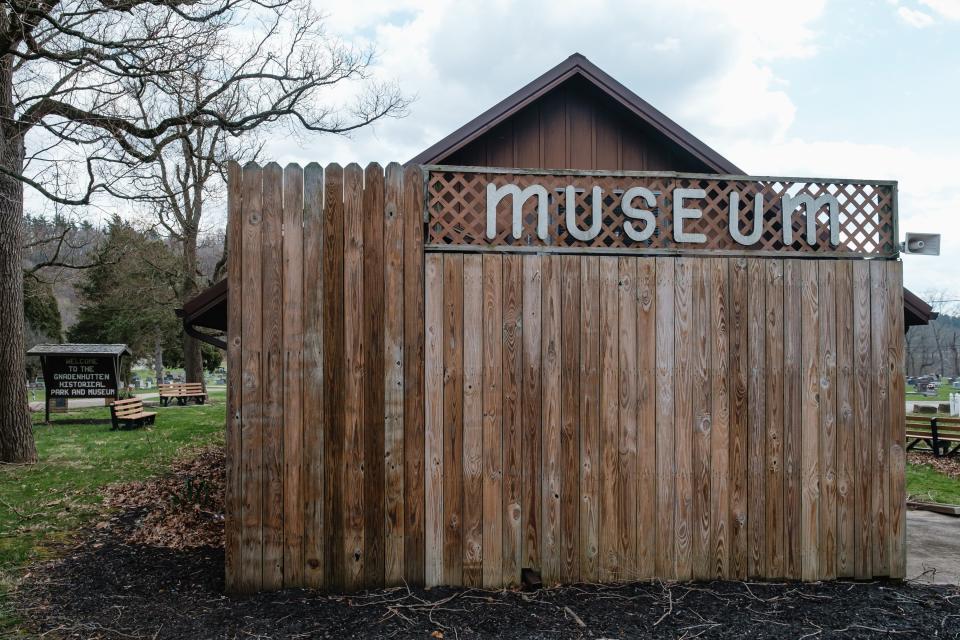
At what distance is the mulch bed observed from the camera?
365 cm

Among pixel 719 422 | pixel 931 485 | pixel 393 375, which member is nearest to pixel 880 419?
pixel 719 422

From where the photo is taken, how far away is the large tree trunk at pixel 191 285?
2081 cm

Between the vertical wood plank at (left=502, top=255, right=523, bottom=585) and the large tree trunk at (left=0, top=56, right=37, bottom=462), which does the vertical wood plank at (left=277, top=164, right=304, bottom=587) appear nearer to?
the vertical wood plank at (left=502, top=255, right=523, bottom=585)

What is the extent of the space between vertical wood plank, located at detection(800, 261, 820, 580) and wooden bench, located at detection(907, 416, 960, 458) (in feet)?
32.4

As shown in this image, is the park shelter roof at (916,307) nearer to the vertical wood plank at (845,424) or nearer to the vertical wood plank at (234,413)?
the vertical wood plank at (845,424)

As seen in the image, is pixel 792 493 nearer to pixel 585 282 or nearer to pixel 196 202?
pixel 585 282

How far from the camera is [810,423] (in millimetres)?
4590

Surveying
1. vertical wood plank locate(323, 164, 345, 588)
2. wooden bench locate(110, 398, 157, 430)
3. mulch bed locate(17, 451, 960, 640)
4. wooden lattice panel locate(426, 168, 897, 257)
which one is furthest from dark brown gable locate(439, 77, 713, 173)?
wooden bench locate(110, 398, 157, 430)

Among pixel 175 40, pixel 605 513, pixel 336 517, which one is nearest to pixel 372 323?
pixel 336 517

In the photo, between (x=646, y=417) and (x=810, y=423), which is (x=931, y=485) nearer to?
(x=810, y=423)

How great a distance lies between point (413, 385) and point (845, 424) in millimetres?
3255

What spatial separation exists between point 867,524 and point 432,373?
345cm

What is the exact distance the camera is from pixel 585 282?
176 inches

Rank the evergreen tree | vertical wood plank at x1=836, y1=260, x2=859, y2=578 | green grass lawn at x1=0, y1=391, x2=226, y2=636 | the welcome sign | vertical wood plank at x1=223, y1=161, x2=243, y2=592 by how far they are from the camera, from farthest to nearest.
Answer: the evergreen tree → the welcome sign → green grass lawn at x1=0, y1=391, x2=226, y2=636 → vertical wood plank at x1=836, y1=260, x2=859, y2=578 → vertical wood plank at x1=223, y1=161, x2=243, y2=592
